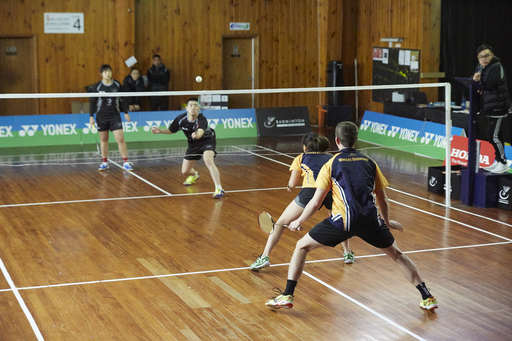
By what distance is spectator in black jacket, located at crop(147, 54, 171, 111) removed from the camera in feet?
67.4

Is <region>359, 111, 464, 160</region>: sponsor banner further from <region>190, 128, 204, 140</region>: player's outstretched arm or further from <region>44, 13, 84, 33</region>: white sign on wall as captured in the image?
<region>44, 13, 84, 33</region>: white sign on wall

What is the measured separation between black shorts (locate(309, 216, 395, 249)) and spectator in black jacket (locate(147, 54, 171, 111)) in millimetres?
15256

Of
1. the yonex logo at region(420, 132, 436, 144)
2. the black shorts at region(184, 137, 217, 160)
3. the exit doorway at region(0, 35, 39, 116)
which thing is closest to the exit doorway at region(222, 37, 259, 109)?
the exit doorway at region(0, 35, 39, 116)

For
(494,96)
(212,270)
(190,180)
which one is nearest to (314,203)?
(212,270)

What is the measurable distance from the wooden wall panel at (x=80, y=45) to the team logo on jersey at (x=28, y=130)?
12.6 ft

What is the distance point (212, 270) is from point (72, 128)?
413 inches

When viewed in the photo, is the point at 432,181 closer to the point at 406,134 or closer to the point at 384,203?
the point at 406,134

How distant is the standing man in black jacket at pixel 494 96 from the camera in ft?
35.2

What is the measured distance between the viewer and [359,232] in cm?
595

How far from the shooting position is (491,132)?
36.5ft

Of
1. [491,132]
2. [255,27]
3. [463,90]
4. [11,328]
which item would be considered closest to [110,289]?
[11,328]

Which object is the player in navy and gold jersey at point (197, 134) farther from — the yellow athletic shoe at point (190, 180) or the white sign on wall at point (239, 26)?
the white sign on wall at point (239, 26)

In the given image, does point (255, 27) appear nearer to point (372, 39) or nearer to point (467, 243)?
point (372, 39)

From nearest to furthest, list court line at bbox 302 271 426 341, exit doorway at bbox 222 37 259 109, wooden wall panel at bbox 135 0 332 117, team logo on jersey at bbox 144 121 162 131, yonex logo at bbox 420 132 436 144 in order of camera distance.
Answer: court line at bbox 302 271 426 341 < yonex logo at bbox 420 132 436 144 < team logo on jersey at bbox 144 121 162 131 < wooden wall panel at bbox 135 0 332 117 < exit doorway at bbox 222 37 259 109
